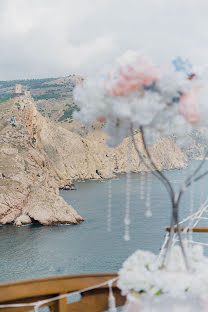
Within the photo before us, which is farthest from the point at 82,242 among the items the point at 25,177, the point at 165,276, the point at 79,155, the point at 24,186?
the point at 79,155

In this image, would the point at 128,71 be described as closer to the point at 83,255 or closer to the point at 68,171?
the point at 83,255

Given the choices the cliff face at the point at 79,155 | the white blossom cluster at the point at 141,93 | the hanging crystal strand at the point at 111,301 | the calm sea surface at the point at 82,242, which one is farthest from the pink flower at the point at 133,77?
the cliff face at the point at 79,155

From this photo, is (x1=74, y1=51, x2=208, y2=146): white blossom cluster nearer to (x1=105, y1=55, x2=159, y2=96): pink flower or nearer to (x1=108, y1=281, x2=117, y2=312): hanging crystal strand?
(x1=105, y1=55, x2=159, y2=96): pink flower

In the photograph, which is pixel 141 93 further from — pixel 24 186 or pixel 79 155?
pixel 79 155

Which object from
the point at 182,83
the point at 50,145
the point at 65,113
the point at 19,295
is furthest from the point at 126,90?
the point at 65,113

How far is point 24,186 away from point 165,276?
45.4 m

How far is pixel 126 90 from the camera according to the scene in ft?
6.70

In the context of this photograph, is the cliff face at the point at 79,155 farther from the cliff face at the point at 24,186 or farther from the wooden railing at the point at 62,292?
the wooden railing at the point at 62,292

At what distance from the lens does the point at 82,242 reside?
34594 mm

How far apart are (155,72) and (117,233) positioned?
115 ft

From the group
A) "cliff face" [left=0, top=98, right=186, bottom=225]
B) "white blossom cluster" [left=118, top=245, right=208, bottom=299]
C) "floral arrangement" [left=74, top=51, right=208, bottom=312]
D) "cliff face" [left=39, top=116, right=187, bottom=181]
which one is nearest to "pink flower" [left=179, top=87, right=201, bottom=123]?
"floral arrangement" [left=74, top=51, right=208, bottom=312]

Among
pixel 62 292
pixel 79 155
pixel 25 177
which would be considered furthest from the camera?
pixel 79 155

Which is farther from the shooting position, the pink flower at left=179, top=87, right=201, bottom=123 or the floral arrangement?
the pink flower at left=179, top=87, right=201, bottom=123

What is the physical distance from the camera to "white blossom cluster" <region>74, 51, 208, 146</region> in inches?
80.0
